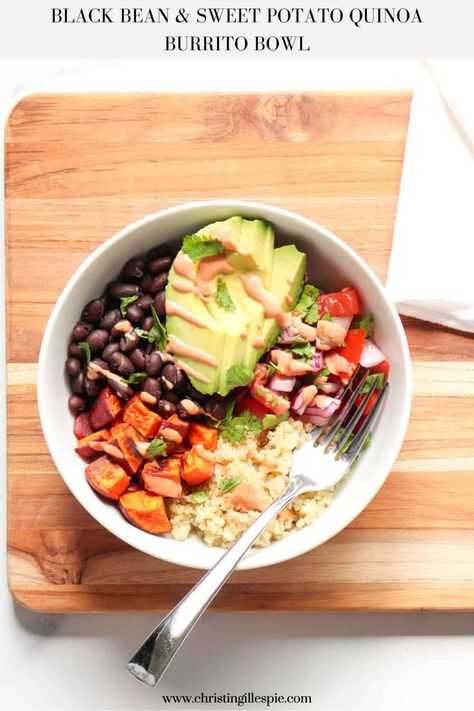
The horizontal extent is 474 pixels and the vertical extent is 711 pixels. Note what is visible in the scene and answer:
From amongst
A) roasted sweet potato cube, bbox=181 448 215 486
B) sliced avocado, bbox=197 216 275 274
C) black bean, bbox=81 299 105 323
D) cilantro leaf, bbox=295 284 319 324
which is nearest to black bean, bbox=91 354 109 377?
black bean, bbox=81 299 105 323

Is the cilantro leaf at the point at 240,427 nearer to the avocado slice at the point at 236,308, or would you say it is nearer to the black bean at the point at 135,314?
the avocado slice at the point at 236,308

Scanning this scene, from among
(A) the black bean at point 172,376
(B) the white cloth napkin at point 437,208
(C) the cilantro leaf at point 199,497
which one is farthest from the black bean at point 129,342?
(B) the white cloth napkin at point 437,208

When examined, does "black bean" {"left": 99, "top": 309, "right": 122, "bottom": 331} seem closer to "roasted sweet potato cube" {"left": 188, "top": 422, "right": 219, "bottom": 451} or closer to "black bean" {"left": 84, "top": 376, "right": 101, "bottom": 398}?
"black bean" {"left": 84, "top": 376, "right": 101, "bottom": 398}

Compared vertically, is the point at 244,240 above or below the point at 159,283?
above

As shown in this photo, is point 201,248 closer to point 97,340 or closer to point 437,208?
point 97,340

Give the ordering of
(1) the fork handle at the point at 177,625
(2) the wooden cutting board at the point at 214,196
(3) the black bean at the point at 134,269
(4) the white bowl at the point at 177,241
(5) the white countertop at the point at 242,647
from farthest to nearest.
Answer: (5) the white countertop at the point at 242,647, (2) the wooden cutting board at the point at 214,196, (3) the black bean at the point at 134,269, (4) the white bowl at the point at 177,241, (1) the fork handle at the point at 177,625

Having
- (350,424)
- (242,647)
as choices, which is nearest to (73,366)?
(350,424)
